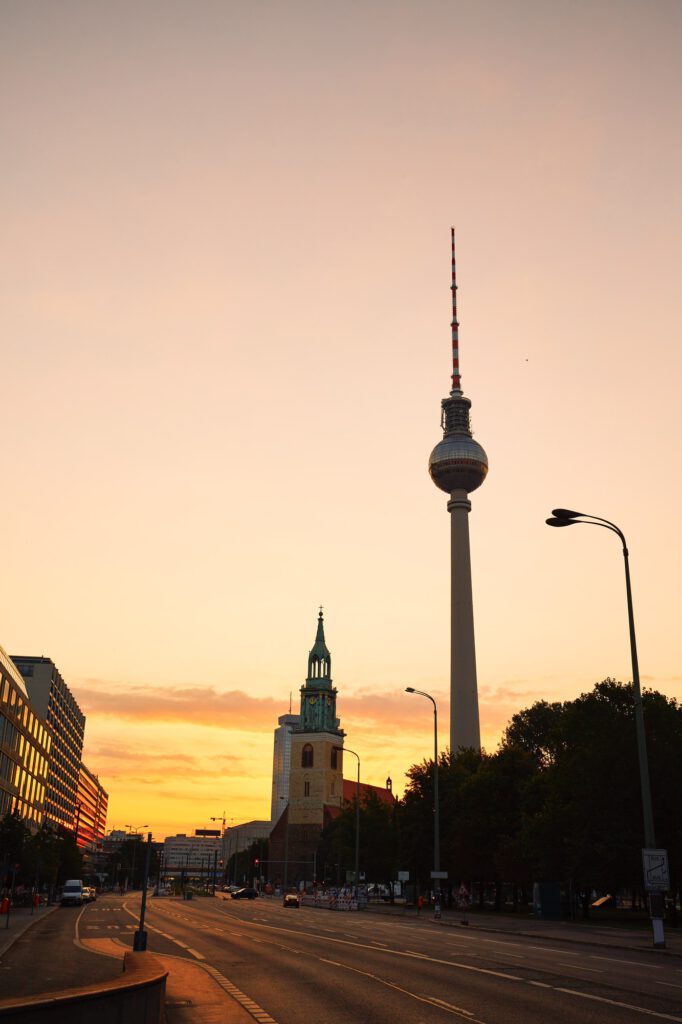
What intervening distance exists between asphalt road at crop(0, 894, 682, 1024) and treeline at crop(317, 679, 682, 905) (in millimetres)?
15479

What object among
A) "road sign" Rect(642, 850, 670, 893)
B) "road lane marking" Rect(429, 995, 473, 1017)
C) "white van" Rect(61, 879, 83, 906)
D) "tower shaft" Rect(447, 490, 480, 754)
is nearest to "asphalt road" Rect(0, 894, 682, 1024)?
"road lane marking" Rect(429, 995, 473, 1017)

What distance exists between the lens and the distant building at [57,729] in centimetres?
13675

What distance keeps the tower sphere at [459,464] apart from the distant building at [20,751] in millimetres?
69079

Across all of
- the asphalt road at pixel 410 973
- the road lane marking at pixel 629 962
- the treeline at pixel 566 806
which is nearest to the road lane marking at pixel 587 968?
the asphalt road at pixel 410 973

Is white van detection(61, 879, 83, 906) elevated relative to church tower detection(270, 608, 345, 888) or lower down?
lower down

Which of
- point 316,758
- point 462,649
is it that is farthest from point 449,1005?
point 316,758

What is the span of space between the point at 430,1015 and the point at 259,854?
18156cm

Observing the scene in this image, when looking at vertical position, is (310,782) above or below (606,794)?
above

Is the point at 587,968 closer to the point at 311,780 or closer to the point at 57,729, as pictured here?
the point at 311,780

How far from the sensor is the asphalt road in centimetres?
1466

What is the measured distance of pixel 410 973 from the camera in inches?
813

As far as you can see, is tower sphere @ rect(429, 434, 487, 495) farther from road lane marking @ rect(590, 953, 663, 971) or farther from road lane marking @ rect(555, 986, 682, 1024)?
road lane marking @ rect(555, 986, 682, 1024)

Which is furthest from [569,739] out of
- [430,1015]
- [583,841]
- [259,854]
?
[259,854]

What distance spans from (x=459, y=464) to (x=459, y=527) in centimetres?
1018
